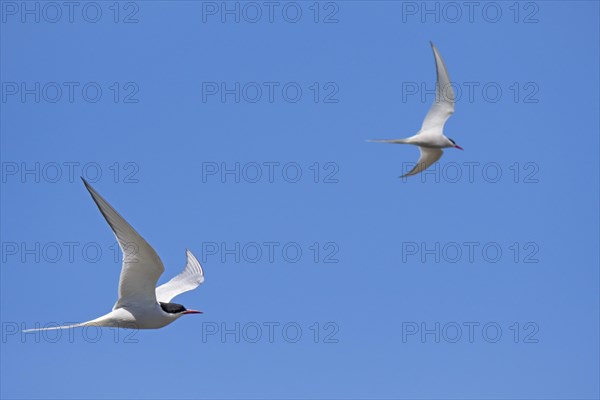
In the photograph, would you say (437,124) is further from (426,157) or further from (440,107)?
(426,157)

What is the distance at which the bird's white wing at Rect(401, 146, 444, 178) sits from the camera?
15.9 meters

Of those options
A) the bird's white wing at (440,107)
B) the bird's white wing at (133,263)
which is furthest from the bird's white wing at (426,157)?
the bird's white wing at (133,263)

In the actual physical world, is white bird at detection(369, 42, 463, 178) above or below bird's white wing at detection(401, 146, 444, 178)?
above

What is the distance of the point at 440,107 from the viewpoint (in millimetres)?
15508

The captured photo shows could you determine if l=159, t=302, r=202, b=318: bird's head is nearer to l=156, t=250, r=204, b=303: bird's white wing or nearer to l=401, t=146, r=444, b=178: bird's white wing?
l=156, t=250, r=204, b=303: bird's white wing

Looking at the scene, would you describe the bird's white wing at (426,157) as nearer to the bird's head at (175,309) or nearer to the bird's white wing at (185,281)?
the bird's white wing at (185,281)

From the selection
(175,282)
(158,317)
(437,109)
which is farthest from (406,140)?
(158,317)

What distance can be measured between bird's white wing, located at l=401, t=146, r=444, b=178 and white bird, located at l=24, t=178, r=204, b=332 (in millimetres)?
5952

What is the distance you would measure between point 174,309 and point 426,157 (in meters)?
6.49

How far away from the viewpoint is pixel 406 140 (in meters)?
14.9

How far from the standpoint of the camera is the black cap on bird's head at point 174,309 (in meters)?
11.5

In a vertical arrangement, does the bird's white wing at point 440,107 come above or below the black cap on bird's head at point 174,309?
above

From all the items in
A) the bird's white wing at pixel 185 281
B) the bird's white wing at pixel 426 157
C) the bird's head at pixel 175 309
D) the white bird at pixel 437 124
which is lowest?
the bird's head at pixel 175 309

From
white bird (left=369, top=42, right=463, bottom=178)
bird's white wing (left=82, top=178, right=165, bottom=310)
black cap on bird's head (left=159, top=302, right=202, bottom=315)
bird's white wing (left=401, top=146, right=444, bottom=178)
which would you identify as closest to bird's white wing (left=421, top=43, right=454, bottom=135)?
white bird (left=369, top=42, right=463, bottom=178)
